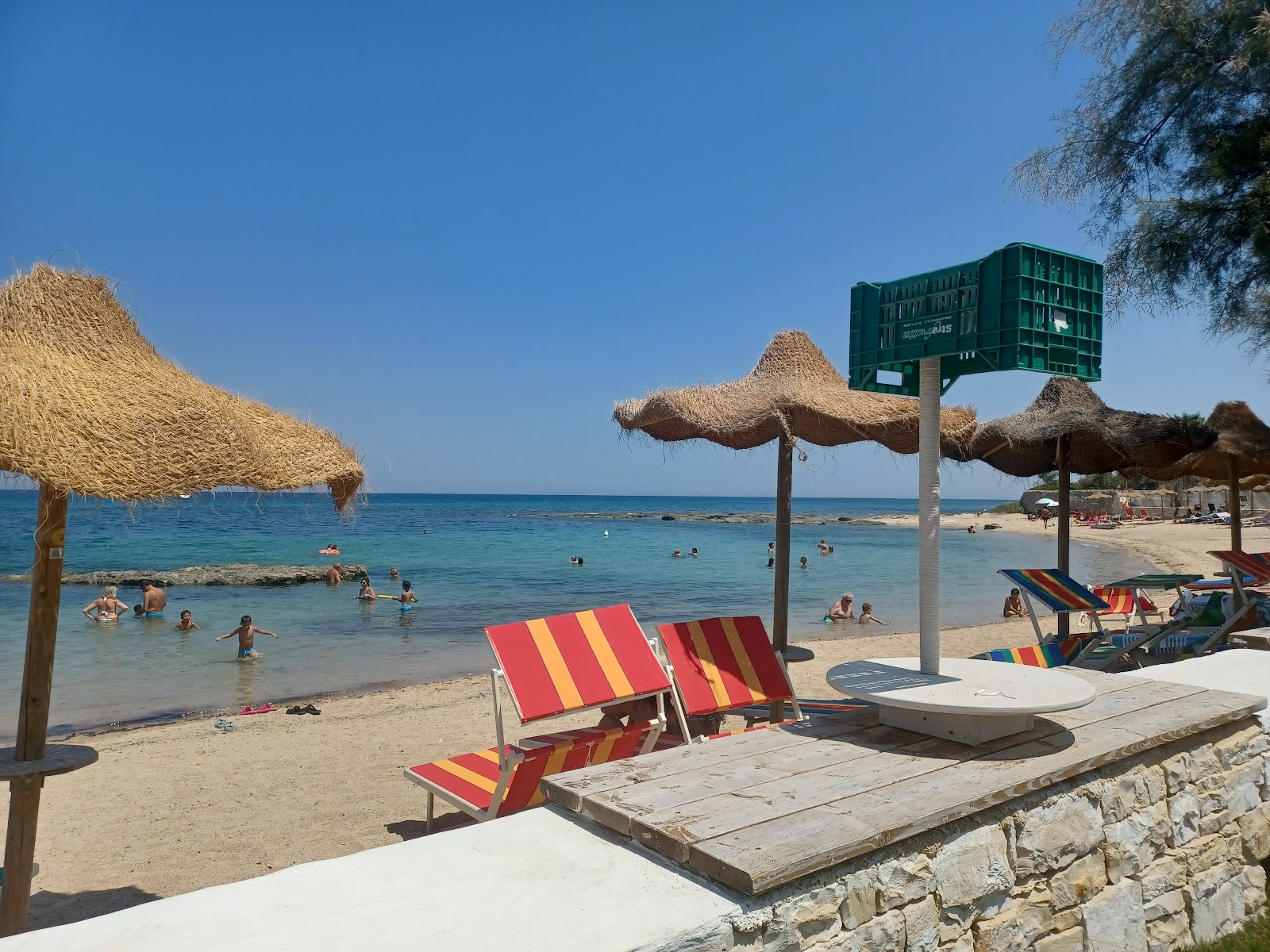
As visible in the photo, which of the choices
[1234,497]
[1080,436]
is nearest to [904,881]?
[1080,436]

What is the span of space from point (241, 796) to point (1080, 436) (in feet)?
25.9

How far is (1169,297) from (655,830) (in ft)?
25.1

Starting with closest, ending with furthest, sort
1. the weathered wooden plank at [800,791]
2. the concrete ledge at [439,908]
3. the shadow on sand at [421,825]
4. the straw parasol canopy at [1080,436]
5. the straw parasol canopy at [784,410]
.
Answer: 1. the concrete ledge at [439,908]
2. the weathered wooden plank at [800,791]
3. the shadow on sand at [421,825]
4. the straw parasol canopy at [784,410]
5. the straw parasol canopy at [1080,436]

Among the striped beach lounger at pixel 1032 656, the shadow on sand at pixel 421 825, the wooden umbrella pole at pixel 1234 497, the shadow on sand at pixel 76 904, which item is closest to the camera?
the shadow on sand at pixel 76 904

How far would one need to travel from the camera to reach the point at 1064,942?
7.70 feet

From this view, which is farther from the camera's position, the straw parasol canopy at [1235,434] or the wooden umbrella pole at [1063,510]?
the wooden umbrella pole at [1063,510]

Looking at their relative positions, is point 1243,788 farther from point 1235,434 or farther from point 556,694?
point 1235,434

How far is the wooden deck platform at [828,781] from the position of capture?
6.20ft

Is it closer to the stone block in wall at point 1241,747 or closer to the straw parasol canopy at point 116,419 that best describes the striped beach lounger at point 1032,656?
the stone block in wall at point 1241,747

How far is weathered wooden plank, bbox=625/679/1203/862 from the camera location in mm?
1990

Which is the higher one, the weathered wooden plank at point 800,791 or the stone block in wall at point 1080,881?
the weathered wooden plank at point 800,791

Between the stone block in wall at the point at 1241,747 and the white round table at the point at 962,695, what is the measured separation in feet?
1.99

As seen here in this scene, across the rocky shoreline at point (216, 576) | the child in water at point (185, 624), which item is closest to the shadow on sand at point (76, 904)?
the child in water at point (185, 624)

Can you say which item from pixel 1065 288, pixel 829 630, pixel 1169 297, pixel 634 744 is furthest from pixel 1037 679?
pixel 829 630
